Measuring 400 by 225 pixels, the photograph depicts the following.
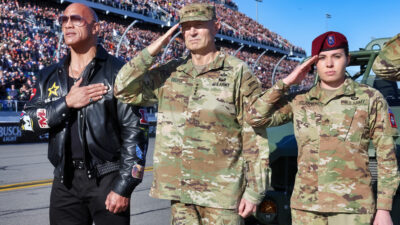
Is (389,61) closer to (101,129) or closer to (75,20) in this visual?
(101,129)

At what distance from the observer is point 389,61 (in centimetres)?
245

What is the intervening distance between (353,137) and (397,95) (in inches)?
98.6

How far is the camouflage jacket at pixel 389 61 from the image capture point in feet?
7.89

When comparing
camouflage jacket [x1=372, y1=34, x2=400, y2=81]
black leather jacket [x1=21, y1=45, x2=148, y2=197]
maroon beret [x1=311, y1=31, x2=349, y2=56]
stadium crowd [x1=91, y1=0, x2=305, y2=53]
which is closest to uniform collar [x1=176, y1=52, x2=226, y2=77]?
black leather jacket [x1=21, y1=45, x2=148, y2=197]

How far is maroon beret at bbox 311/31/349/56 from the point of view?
2656mm

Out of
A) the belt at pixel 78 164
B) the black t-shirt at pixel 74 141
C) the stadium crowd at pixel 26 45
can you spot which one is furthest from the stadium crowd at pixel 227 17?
the belt at pixel 78 164

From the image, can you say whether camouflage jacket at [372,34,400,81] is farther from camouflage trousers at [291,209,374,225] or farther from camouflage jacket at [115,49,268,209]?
camouflage trousers at [291,209,374,225]

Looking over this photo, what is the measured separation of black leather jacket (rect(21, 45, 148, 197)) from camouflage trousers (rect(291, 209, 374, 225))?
3.10 ft

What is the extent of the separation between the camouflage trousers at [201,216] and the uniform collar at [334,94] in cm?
81

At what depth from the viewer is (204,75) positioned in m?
2.70

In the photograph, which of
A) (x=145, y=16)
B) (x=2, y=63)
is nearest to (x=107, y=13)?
(x=145, y=16)

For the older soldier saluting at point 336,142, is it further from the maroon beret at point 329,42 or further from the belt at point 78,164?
the belt at point 78,164

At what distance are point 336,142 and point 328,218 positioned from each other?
42 centimetres

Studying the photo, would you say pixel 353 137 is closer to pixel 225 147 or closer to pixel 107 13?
pixel 225 147
